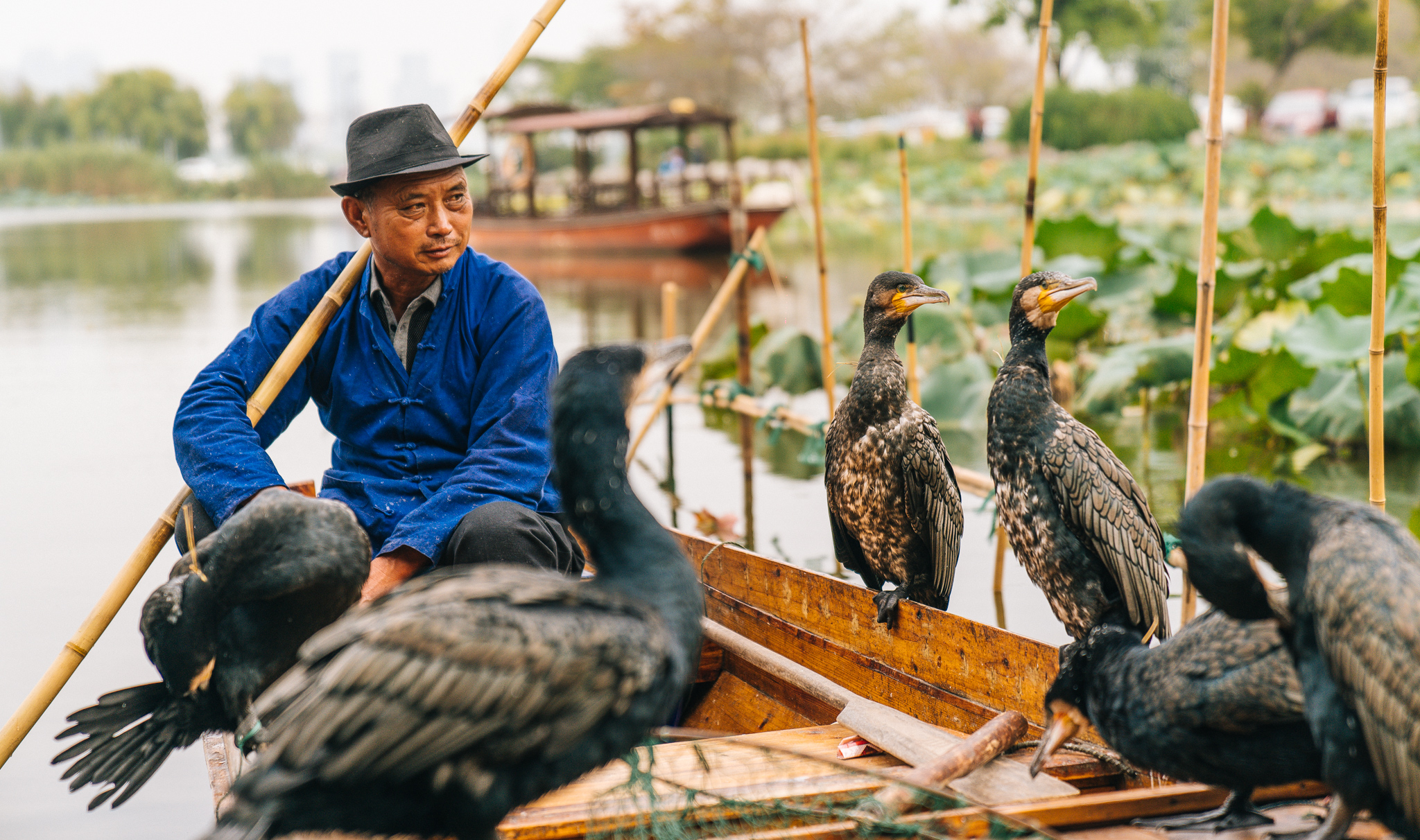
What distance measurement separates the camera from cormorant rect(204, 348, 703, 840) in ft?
5.35

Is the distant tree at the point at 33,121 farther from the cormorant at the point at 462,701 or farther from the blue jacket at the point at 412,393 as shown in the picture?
the cormorant at the point at 462,701

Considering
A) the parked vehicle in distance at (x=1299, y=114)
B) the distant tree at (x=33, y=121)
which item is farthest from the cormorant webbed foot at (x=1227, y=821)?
the distant tree at (x=33, y=121)

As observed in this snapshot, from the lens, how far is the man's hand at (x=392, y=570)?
106 inches

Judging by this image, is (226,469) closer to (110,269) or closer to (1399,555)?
(1399,555)

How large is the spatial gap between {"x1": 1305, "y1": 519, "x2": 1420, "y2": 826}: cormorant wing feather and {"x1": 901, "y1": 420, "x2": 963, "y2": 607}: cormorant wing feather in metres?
1.51

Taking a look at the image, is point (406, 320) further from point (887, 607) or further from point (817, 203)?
point (817, 203)

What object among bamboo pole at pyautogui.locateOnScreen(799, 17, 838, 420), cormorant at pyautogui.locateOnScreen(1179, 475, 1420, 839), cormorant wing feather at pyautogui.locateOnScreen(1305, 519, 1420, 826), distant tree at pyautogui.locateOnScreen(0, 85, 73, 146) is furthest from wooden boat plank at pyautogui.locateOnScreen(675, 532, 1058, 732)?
distant tree at pyautogui.locateOnScreen(0, 85, 73, 146)

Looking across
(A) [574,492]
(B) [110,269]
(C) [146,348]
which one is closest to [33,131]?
(B) [110,269]

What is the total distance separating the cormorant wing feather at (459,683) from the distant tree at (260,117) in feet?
232

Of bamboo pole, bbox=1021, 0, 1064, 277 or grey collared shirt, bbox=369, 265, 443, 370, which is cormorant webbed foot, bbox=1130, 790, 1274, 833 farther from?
grey collared shirt, bbox=369, 265, 443, 370

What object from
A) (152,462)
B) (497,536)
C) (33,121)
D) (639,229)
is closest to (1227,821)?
(497,536)

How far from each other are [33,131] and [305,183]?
44.4 ft

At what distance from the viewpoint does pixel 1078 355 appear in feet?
28.8

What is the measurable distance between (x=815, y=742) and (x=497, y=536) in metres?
0.91
